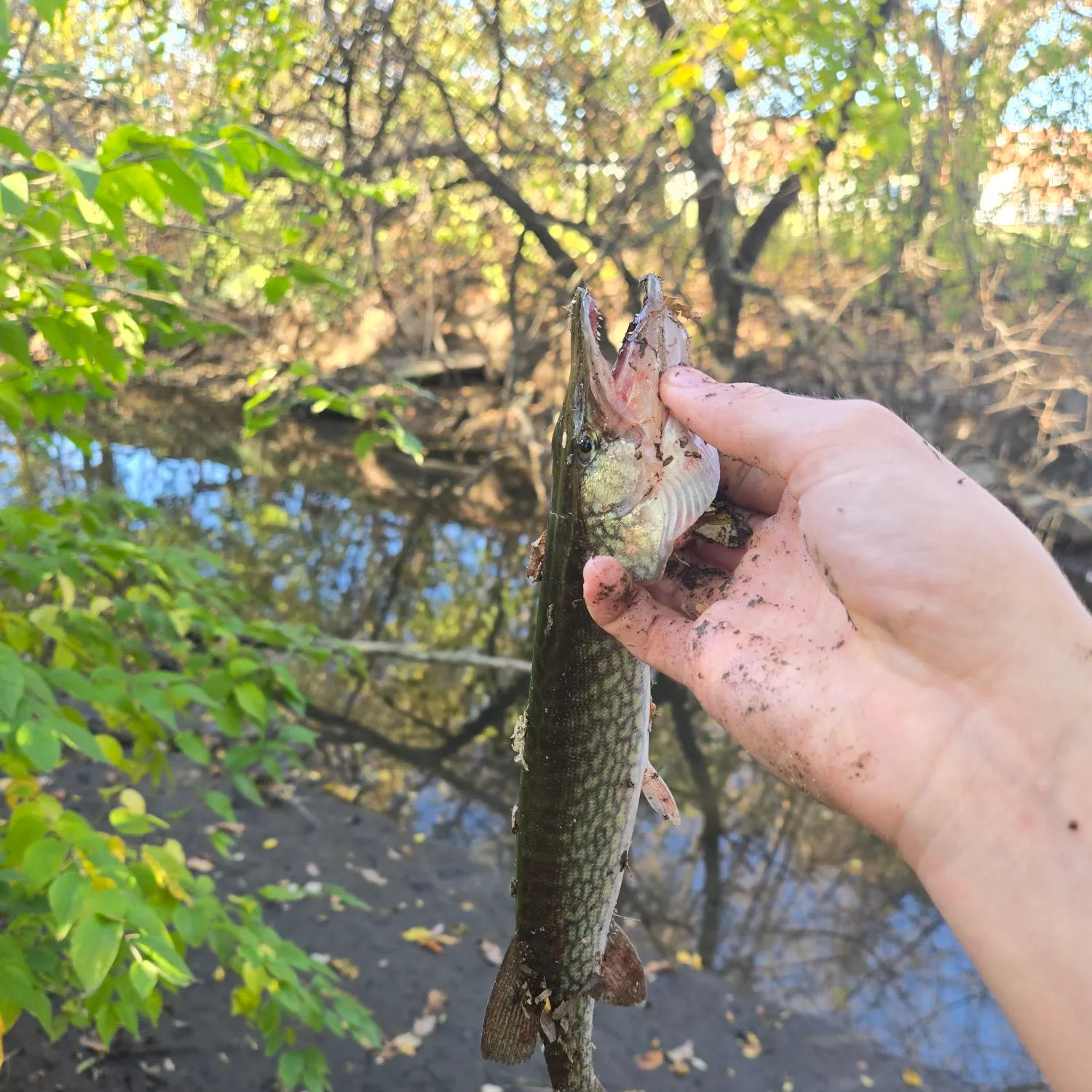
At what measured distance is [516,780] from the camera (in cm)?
689

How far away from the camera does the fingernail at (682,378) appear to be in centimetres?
190

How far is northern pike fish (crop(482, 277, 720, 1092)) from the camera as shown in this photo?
196cm

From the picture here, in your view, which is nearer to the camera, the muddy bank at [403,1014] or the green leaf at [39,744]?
the green leaf at [39,744]

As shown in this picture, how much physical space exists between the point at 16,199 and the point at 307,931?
4204 millimetres

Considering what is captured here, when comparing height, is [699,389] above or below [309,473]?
above

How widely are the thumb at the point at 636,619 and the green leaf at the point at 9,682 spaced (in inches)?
44.7

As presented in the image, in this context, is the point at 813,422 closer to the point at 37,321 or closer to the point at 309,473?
the point at 37,321

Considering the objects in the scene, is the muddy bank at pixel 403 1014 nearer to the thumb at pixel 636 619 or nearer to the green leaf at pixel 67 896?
the green leaf at pixel 67 896

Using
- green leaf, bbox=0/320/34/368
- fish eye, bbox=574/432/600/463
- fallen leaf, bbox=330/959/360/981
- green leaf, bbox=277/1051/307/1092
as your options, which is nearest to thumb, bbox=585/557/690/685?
fish eye, bbox=574/432/600/463

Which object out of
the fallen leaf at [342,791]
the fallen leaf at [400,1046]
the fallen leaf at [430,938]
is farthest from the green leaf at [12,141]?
the fallen leaf at [342,791]

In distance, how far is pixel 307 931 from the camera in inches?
189

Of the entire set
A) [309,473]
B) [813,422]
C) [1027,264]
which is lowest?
[309,473]

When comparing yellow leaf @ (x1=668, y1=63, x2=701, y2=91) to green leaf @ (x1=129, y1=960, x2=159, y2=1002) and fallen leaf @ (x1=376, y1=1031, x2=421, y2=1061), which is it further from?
green leaf @ (x1=129, y1=960, x2=159, y2=1002)

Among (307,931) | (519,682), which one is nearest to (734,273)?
(519,682)
